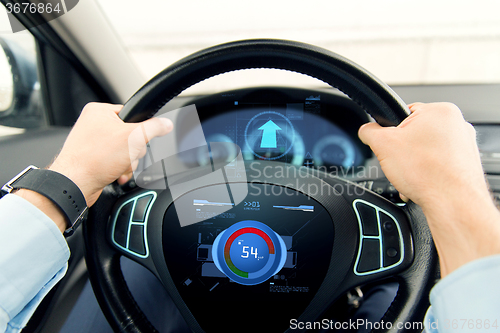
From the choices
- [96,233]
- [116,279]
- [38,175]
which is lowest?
[116,279]

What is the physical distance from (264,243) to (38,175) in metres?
0.53

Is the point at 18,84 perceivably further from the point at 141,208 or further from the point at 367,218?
the point at 367,218

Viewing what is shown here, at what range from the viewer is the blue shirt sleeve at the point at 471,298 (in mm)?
477

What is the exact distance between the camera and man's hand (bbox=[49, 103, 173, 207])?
28.6 inches

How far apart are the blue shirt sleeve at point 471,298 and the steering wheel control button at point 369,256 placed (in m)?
0.18

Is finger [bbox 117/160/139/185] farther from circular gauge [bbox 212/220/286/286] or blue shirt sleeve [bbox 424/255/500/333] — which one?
blue shirt sleeve [bbox 424/255/500/333]

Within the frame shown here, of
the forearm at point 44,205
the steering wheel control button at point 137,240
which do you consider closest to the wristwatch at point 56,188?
the forearm at point 44,205

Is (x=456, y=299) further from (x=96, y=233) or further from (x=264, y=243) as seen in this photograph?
(x=96, y=233)

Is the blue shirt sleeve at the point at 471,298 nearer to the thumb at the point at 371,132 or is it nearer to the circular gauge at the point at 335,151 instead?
the thumb at the point at 371,132

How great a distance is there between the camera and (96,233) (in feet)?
2.44

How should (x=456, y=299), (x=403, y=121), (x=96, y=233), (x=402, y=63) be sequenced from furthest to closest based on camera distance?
(x=402, y=63) < (x=96, y=233) < (x=403, y=121) < (x=456, y=299)

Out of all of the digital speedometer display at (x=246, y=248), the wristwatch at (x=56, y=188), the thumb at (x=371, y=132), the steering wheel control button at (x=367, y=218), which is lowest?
the digital speedometer display at (x=246, y=248)

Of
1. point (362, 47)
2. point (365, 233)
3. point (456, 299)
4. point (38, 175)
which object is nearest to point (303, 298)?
point (365, 233)

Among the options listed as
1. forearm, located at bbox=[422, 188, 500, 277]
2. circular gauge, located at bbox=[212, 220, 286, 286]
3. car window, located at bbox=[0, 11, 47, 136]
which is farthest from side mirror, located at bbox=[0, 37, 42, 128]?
forearm, located at bbox=[422, 188, 500, 277]
